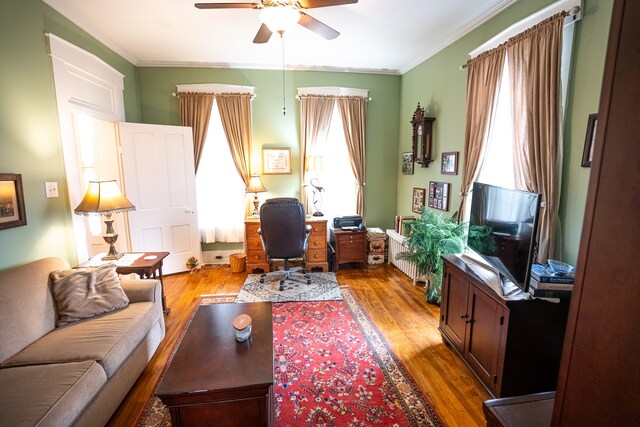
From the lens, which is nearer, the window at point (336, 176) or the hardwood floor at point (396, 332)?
the hardwood floor at point (396, 332)

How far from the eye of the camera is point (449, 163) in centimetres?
328

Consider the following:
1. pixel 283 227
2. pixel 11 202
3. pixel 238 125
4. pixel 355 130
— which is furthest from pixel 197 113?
pixel 11 202

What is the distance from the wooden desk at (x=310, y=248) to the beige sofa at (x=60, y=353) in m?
1.78

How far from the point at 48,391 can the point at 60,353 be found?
0.35 metres

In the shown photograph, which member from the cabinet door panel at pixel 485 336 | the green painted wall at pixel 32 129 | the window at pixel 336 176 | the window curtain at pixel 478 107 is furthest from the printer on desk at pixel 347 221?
the green painted wall at pixel 32 129

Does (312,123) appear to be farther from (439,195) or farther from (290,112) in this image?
(439,195)

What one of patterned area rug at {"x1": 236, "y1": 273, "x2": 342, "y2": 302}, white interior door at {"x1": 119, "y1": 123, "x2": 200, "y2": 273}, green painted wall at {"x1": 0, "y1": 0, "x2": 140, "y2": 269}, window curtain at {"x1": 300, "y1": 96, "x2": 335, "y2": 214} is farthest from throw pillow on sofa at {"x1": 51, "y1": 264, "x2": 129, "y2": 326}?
window curtain at {"x1": 300, "y1": 96, "x2": 335, "y2": 214}

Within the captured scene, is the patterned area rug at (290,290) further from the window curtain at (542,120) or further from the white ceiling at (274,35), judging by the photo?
the white ceiling at (274,35)

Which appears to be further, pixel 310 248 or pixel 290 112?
pixel 290 112

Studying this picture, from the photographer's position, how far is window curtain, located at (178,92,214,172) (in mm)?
4031

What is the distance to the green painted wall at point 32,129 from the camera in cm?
203

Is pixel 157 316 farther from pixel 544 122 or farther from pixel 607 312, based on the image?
pixel 544 122

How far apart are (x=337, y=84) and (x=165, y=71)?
2.41m

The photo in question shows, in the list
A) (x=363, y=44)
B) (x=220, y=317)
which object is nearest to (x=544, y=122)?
(x=363, y=44)
